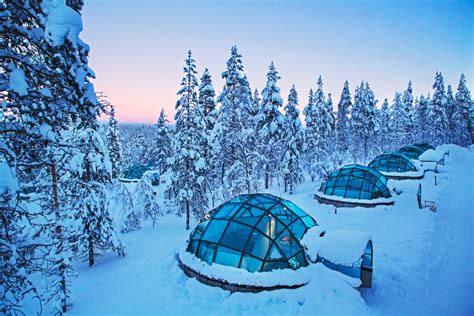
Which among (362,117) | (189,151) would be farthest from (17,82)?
(362,117)

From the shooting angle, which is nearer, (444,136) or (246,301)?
(246,301)

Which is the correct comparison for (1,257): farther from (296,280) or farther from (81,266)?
(81,266)

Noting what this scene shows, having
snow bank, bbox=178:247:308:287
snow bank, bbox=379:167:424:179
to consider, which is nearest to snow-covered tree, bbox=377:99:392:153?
snow bank, bbox=379:167:424:179

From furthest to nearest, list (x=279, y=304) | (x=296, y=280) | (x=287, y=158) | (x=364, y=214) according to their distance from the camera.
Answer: (x=287, y=158)
(x=364, y=214)
(x=296, y=280)
(x=279, y=304)

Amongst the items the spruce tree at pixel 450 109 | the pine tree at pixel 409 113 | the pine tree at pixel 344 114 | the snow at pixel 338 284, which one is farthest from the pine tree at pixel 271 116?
the spruce tree at pixel 450 109

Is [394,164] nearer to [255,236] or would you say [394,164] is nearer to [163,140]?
[255,236]

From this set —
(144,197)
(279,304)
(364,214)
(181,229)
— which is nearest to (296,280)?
(279,304)

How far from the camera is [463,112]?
188 feet

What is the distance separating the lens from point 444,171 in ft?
111

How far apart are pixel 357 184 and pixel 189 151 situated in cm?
1381

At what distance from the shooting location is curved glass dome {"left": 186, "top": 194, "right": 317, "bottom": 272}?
31.0 ft

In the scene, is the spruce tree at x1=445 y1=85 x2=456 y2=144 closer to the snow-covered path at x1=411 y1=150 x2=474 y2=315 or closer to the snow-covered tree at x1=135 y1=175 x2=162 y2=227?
the snow-covered path at x1=411 y1=150 x2=474 y2=315

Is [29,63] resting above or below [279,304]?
above

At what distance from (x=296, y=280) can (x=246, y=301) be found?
1972 mm
